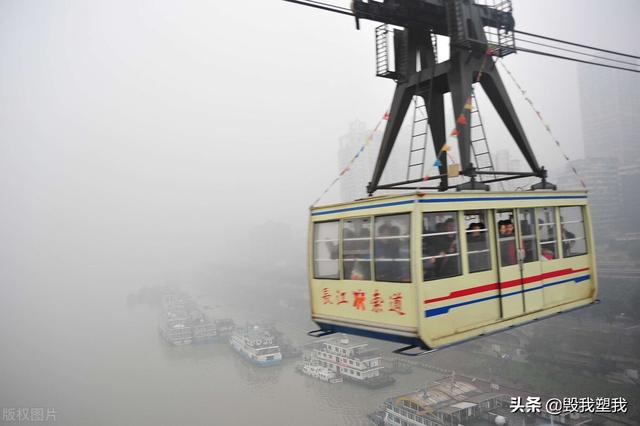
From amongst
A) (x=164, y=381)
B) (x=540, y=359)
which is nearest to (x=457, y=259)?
(x=540, y=359)

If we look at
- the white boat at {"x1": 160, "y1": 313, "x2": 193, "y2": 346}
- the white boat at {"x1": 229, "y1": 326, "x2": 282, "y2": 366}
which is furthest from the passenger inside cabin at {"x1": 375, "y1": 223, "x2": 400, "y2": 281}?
the white boat at {"x1": 160, "y1": 313, "x2": 193, "y2": 346}

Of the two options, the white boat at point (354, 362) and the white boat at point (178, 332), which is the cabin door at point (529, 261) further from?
the white boat at point (178, 332)

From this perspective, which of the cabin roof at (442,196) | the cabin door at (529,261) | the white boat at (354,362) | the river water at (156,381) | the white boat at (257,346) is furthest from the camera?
the white boat at (257,346)

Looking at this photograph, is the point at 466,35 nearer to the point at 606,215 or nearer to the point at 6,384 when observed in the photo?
the point at 606,215

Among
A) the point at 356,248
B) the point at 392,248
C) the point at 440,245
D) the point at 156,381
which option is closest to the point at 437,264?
the point at 440,245

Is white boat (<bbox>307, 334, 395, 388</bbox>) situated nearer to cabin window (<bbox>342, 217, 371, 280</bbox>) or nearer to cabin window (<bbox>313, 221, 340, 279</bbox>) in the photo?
cabin window (<bbox>313, 221, 340, 279</bbox>)

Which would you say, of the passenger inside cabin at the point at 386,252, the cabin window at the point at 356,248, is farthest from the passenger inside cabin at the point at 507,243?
the cabin window at the point at 356,248

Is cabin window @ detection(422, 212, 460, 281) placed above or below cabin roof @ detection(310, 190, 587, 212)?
below
